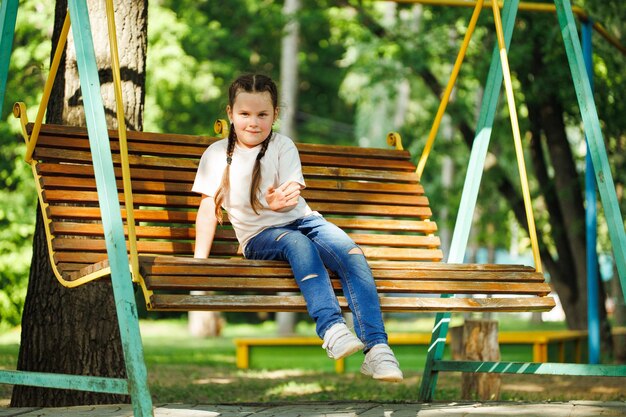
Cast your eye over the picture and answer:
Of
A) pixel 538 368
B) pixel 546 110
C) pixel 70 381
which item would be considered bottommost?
pixel 70 381

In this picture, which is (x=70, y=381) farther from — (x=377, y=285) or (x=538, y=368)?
(x=538, y=368)

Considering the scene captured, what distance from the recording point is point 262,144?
4.63m

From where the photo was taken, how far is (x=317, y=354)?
10.7m

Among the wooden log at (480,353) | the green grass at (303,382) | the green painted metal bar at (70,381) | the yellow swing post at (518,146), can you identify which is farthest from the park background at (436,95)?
the wooden log at (480,353)

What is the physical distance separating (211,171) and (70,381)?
115 cm

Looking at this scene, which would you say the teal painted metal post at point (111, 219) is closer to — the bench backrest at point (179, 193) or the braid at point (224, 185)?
the bench backrest at point (179, 193)

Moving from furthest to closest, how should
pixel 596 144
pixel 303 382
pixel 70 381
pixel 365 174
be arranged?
pixel 303 382, pixel 365 174, pixel 596 144, pixel 70 381

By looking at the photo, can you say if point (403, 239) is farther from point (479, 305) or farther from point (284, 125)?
point (284, 125)

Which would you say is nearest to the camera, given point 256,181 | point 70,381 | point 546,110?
point 70,381

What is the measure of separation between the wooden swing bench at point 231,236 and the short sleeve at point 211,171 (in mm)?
288

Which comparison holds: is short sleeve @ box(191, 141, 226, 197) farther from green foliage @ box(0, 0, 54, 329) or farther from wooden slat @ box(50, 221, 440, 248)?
green foliage @ box(0, 0, 54, 329)

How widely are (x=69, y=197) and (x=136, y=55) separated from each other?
1.22 metres

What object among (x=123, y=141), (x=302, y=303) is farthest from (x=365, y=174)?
(x=123, y=141)

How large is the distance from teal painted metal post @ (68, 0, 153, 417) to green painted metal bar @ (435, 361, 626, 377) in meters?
1.95
